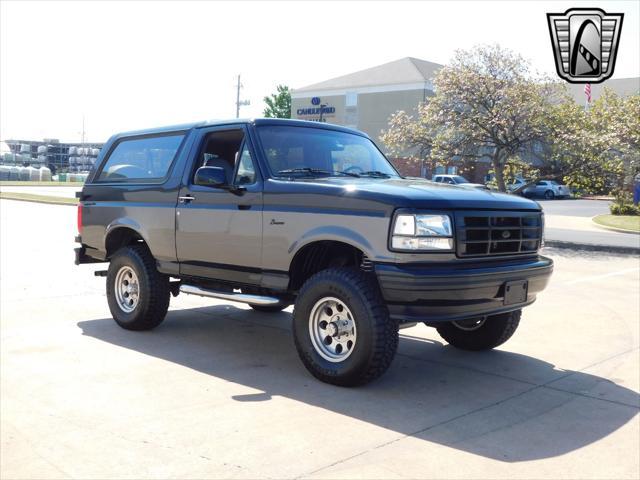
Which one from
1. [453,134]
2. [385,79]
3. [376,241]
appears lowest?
[376,241]

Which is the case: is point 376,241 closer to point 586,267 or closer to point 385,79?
point 586,267

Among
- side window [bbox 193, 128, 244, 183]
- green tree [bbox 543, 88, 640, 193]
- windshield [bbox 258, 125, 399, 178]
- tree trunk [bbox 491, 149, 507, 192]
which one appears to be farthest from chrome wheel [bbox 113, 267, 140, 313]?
tree trunk [bbox 491, 149, 507, 192]

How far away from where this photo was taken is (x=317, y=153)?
611 centimetres

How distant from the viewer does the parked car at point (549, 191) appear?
50.2 meters

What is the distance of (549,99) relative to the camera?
68.2 feet

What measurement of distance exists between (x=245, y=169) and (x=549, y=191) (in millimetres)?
47987

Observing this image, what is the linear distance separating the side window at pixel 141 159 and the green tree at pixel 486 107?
13.9 m

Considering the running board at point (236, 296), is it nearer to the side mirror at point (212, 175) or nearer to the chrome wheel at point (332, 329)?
A: the chrome wheel at point (332, 329)

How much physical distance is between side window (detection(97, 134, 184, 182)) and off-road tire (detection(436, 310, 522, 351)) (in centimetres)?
314

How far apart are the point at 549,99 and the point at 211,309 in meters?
16.0

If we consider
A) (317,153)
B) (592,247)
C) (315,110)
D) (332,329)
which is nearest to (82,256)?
(317,153)

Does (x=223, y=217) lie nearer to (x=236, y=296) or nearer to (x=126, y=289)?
(x=236, y=296)

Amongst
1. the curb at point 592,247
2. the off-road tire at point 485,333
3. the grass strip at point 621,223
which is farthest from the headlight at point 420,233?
the grass strip at point 621,223

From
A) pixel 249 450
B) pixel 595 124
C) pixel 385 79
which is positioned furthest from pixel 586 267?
pixel 385 79
